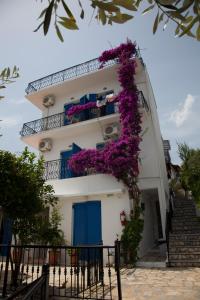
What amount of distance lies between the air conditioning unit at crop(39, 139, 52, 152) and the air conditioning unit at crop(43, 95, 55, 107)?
277 cm

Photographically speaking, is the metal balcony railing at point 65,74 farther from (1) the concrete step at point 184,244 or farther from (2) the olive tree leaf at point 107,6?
(2) the olive tree leaf at point 107,6

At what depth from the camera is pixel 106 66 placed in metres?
14.1

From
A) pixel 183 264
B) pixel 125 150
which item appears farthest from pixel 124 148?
pixel 183 264

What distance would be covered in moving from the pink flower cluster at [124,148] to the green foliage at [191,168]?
3619mm

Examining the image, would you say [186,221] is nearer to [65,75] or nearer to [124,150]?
[124,150]

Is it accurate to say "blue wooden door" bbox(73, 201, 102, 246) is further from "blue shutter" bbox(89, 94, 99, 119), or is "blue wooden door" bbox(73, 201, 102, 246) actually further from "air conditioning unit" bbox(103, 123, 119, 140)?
"blue shutter" bbox(89, 94, 99, 119)

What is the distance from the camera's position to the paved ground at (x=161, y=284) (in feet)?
16.8

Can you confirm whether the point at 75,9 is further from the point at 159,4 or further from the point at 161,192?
the point at 161,192

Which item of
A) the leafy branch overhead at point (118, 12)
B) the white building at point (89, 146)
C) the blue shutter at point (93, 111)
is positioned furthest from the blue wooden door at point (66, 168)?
the leafy branch overhead at point (118, 12)

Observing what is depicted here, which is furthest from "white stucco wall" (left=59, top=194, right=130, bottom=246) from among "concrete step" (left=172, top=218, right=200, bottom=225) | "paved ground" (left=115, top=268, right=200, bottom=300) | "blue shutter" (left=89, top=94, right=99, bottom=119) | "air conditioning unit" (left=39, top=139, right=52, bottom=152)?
"blue shutter" (left=89, top=94, right=99, bottom=119)

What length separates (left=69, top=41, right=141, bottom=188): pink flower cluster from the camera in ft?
34.2

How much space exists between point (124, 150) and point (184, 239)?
4.50 m

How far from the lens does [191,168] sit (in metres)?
13.3

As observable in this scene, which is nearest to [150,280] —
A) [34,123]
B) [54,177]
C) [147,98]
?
[54,177]
